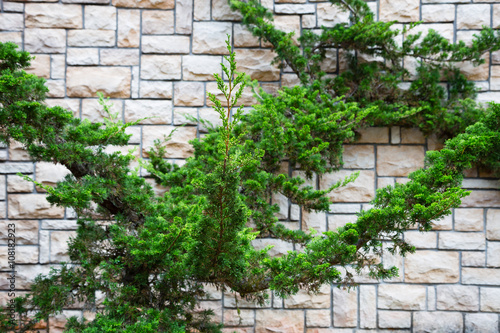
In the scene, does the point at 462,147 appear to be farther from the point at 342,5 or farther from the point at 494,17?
the point at 494,17

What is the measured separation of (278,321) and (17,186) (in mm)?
2269

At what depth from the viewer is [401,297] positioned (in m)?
3.16

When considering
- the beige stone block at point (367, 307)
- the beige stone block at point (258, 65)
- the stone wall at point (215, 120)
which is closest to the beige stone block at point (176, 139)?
the stone wall at point (215, 120)

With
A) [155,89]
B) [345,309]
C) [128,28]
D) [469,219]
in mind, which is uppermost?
[128,28]

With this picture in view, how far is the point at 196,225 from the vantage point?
5.72 ft

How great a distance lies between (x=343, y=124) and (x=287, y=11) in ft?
3.69

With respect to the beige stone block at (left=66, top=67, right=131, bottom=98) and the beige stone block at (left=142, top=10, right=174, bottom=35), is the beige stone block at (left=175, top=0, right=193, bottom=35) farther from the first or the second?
the beige stone block at (left=66, top=67, right=131, bottom=98)

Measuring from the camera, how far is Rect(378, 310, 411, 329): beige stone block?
3146 mm

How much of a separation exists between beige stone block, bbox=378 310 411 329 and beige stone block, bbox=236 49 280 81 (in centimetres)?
202

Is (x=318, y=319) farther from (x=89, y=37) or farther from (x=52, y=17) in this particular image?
(x=52, y=17)

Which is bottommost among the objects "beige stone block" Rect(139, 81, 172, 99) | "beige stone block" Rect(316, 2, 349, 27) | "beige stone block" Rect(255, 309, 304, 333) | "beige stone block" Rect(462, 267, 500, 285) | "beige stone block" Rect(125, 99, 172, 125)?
"beige stone block" Rect(255, 309, 304, 333)

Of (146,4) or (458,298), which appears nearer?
(458,298)

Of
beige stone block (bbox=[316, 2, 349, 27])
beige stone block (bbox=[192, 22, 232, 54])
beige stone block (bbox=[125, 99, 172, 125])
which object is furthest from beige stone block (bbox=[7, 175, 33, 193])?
beige stone block (bbox=[316, 2, 349, 27])

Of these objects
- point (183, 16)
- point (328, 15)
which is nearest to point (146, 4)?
point (183, 16)
